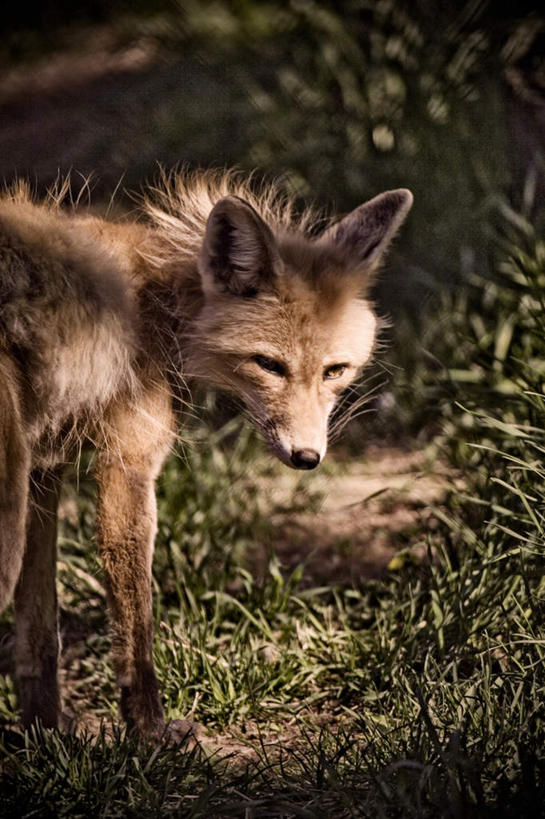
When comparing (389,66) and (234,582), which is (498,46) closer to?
(389,66)

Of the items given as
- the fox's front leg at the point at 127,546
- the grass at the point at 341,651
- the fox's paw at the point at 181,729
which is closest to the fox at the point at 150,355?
the fox's front leg at the point at 127,546

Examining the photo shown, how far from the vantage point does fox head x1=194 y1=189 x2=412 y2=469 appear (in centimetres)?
336

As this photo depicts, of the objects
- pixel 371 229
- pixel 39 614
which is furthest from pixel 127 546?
pixel 371 229

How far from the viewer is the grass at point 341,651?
8.39ft

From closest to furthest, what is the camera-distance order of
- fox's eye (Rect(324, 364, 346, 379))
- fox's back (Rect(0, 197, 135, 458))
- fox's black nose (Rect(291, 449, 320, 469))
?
fox's back (Rect(0, 197, 135, 458)), fox's black nose (Rect(291, 449, 320, 469)), fox's eye (Rect(324, 364, 346, 379))

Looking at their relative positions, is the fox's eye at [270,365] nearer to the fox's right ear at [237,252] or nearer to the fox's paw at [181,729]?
the fox's right ear at [237,252]

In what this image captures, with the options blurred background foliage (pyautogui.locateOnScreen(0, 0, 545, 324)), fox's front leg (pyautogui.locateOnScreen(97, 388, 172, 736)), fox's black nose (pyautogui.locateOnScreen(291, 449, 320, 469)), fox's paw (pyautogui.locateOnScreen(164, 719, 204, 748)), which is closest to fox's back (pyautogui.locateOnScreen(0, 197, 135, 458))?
fox's front leg (pyautogui.locateOnScreen(97, 388, 172, 736))

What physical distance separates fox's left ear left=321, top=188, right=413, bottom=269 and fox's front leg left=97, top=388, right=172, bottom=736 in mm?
1006

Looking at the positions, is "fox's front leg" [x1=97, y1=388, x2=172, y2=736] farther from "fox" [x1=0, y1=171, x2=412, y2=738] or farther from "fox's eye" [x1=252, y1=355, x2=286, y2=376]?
"fox's eye" [x1=252, y1=355, x2=286, y2=376]

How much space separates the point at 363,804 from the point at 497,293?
2.99 meters

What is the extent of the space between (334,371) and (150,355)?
2.15 feet

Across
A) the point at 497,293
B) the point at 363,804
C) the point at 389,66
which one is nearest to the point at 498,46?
the point at 389,66

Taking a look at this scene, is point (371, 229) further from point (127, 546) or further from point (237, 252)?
point (127, 546)

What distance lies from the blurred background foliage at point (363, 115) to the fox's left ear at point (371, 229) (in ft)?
4.75
